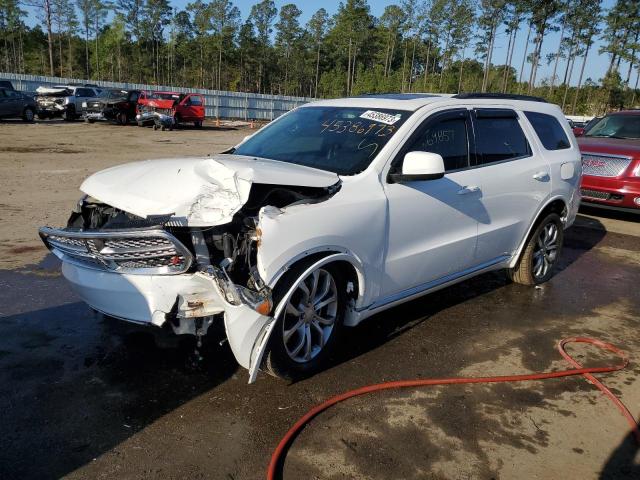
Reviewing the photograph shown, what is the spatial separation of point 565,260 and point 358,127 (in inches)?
161

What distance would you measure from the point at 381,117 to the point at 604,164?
22.2 ft

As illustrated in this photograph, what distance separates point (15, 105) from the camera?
81.3 feet

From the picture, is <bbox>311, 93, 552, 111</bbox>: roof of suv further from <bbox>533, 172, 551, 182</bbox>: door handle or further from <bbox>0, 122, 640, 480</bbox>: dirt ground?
<bbox>0, 122, 640, 480</bbox>: dirt ground

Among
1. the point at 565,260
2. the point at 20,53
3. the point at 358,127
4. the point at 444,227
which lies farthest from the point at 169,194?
the point at 20,53

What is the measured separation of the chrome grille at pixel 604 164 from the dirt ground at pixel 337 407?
461 centimetres

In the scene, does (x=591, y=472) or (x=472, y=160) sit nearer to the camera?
(x=591, y=472)

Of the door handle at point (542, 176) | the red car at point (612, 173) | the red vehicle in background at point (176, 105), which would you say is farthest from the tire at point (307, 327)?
the red vehicle in background at point (176, 105)

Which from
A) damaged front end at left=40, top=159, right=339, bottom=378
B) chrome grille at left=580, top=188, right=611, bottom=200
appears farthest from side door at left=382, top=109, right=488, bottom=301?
chrome grille at left=580, top=188, right=611, bottom=200

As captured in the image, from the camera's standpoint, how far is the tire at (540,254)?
548 cm

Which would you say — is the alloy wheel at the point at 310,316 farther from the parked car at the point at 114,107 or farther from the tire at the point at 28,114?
the tire at the point at 28,114

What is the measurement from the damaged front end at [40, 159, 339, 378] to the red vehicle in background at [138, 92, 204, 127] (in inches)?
958

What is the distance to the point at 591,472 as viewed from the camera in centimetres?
277

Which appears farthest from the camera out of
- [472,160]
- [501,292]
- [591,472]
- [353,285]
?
[501,292]

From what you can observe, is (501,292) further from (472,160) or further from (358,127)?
(358,127)
